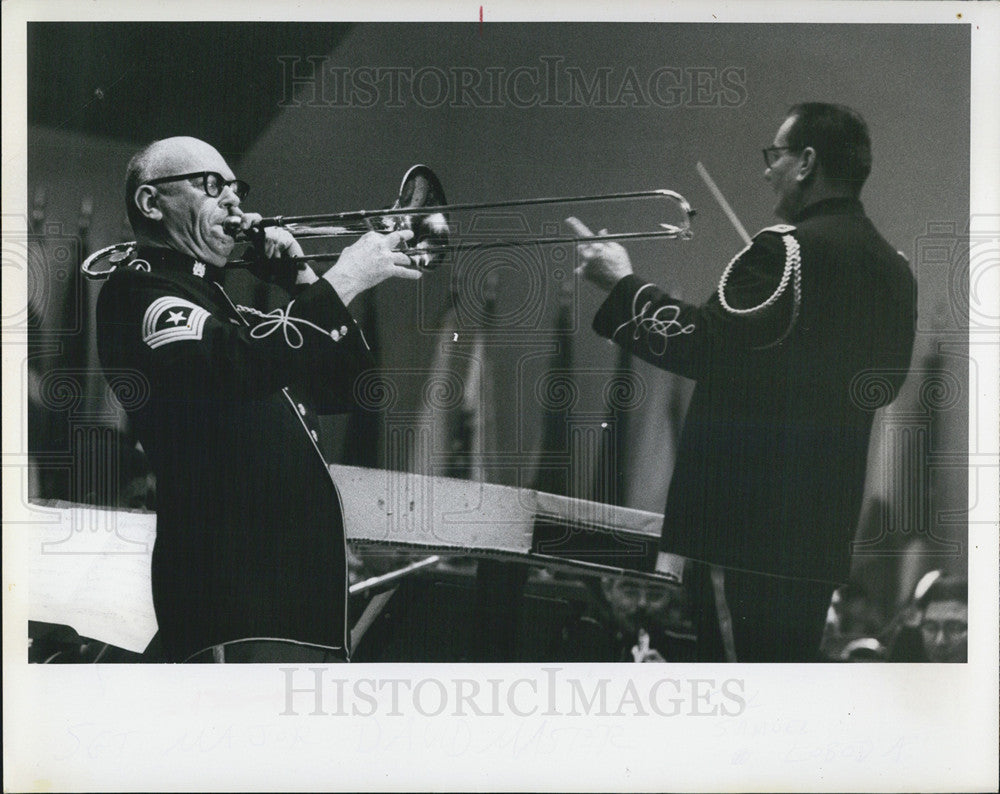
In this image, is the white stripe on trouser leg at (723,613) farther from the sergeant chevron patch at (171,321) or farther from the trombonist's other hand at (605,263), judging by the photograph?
the sergeant chevron patch at (171,321)

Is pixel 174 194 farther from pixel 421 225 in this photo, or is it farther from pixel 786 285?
pixel 786 285

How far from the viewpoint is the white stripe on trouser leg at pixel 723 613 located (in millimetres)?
3770

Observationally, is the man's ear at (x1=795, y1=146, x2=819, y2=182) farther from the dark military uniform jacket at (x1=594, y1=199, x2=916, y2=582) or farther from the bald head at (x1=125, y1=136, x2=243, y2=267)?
the bald head at (x1=125, y1=136, x2=243, y2=267)

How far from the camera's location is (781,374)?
3752 millimetres

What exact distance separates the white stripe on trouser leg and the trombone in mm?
1324

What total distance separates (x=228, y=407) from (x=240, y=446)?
155 millimetres

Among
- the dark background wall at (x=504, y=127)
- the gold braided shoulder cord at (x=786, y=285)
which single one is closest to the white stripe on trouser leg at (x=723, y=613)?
the dark background wall at (x=504, y=127)

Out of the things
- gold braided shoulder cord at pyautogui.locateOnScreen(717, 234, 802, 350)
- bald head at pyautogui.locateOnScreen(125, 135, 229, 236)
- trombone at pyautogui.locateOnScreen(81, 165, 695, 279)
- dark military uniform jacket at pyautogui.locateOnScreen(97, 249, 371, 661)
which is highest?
bald head at pyautogui.locateOnScreen(125, 135, 229, 236)

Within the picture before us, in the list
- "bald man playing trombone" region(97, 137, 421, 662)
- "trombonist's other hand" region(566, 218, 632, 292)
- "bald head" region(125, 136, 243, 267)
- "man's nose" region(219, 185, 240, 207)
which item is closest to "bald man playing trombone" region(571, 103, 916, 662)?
"trombonist's other hand" region(566, 218, 632, 292)

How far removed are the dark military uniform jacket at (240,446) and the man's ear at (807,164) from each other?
6.00 feet

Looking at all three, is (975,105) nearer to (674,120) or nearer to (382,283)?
(674,120)

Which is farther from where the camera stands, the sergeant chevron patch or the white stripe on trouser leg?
the white stripe on trouser leg

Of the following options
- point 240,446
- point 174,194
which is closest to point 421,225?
point 174,194

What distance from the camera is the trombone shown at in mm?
3754
